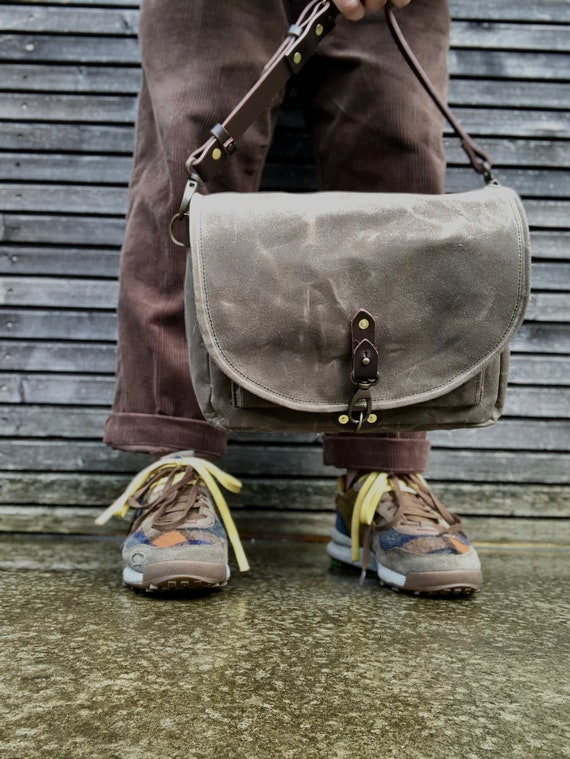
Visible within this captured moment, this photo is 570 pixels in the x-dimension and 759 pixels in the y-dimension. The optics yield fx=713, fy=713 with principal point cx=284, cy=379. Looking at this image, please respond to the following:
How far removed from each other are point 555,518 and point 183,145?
97 cm

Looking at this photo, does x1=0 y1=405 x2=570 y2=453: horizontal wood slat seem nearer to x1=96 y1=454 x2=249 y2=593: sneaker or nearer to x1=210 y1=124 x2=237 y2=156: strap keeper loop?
x1=96 y1=454 x2=249 y2=593: sneaker

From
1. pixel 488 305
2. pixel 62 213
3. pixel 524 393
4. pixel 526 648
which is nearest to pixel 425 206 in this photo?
pixel 488 305

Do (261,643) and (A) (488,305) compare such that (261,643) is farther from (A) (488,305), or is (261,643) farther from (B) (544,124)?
(B) (544,124)

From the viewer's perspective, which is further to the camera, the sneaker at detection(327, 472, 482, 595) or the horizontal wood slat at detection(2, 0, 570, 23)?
the horizontal wood slat at detection(2, 0, 570, 23)

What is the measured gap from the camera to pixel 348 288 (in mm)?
821

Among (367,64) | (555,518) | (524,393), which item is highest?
(367,64)

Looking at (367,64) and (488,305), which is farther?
(367,64)

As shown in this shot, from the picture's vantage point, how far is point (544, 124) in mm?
1380

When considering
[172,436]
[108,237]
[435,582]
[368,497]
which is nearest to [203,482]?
[172,436]

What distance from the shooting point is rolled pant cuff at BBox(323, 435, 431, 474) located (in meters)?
1.05

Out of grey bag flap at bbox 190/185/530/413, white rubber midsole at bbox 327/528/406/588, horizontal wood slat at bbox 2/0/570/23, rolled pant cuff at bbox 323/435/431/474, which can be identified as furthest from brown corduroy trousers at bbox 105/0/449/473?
horizontal wood slat at bbox 2/0/570/23

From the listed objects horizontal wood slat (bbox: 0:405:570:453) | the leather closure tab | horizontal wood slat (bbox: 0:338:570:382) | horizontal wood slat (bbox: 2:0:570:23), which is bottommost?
horizontal wood slat (bbox: 0:405:570:453)

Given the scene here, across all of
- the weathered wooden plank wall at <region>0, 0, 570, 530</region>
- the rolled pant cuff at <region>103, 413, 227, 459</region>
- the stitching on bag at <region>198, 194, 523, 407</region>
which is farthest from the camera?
the weathered wooden plank wall at <region>0, 0, 570, 530</region>

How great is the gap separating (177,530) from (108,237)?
66 centimetres
